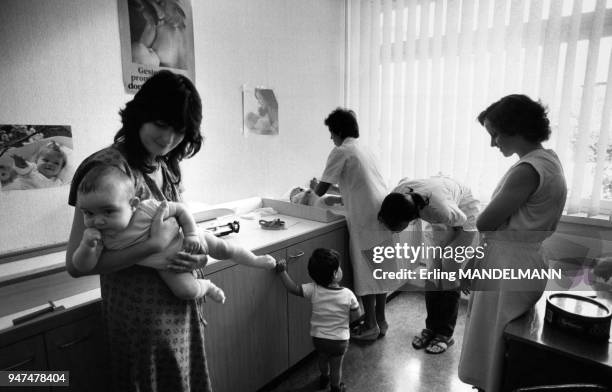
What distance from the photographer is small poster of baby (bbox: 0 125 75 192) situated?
136 centimetres

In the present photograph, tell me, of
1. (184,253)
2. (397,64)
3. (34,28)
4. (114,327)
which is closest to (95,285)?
(114,327)

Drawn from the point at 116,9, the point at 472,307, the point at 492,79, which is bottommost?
the point at 472,307

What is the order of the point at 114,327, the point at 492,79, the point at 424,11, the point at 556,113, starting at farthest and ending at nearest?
the point at 424,11
the point at 492,79
the point at 556,113
the point at 114,327

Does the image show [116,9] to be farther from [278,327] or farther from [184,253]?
[278,327]

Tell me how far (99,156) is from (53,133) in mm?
780

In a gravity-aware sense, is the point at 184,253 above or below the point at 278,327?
above

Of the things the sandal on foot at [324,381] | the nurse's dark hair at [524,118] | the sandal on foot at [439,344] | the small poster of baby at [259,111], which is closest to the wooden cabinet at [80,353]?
the sandal on foot at [324,381]

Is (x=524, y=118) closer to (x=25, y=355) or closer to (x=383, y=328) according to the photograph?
(x=383, y=328)

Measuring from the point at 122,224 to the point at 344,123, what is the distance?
1521mm

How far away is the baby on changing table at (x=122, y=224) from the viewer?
0.85 meters

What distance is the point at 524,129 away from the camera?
1453mm

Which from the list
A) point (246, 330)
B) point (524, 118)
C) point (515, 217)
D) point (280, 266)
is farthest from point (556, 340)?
point (246, 330)

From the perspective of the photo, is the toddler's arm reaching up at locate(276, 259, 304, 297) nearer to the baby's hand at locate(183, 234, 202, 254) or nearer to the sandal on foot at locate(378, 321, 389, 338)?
the baby's hand at locate(183, 234, 202, 254)

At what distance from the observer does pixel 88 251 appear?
34.1 inches
